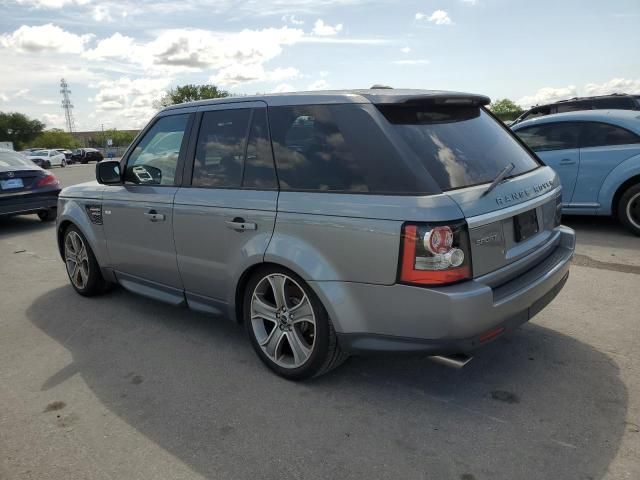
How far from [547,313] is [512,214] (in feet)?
5.54

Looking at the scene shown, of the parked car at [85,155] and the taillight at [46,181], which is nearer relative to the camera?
the taillight at [46,181]

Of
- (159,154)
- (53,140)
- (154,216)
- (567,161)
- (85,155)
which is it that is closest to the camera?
(154,216)

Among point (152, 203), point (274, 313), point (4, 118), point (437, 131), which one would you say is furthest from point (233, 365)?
point (4, 118)

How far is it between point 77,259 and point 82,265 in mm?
95

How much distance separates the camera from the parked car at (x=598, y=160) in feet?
21.4

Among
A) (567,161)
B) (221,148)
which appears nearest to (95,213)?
(221,148)

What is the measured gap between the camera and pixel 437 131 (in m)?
3.02

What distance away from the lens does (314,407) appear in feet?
9.89

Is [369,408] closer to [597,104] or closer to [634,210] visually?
[634,210]

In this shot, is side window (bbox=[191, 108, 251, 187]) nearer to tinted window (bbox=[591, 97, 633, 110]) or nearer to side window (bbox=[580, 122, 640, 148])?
side window (bbox=[580, 122, 640, 148])

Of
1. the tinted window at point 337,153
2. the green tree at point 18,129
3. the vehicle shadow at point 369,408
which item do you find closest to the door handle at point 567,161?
the vehicle shadow at point 369,408

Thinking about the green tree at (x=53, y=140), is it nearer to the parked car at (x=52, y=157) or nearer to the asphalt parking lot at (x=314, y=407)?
the parked car at (x=52, y=157)

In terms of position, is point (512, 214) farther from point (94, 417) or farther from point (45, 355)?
point (45, 355)

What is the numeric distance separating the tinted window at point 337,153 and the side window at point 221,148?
0.99 feet
